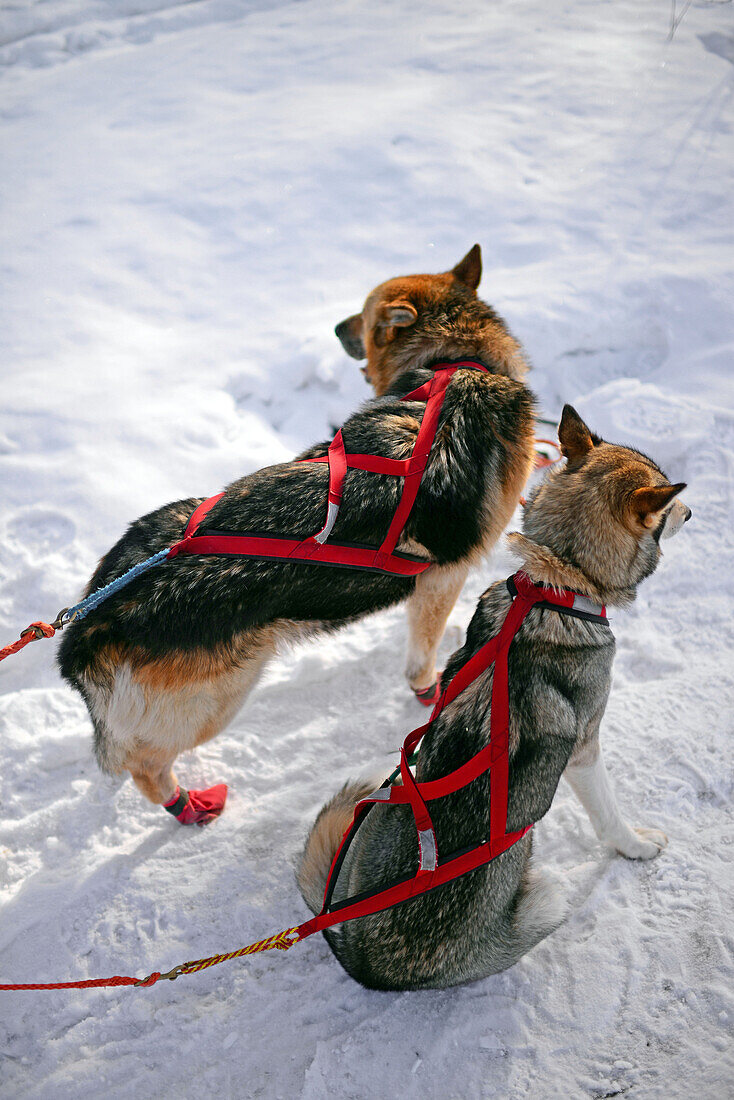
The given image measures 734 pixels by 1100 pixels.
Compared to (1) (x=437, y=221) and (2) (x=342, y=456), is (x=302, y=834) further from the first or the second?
(1) (x=437, y=221)

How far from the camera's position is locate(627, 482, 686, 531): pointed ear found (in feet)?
6.16

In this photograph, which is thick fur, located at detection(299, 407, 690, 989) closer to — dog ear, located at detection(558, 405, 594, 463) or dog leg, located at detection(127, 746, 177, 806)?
dog ear, located at detection(558, 405, 594, 463)

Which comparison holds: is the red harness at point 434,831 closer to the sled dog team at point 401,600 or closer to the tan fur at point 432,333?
the sled dog team at point 401,600

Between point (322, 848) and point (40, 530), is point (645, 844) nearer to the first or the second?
point (322, 848)

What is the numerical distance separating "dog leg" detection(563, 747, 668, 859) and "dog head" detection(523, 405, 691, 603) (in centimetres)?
69

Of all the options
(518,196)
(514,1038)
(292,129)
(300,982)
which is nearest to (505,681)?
(514,1038)

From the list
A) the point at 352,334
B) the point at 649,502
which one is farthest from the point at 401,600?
the point at 352,334

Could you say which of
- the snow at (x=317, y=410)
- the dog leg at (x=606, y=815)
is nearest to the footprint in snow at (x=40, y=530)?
the snow at (x=317, y=410)

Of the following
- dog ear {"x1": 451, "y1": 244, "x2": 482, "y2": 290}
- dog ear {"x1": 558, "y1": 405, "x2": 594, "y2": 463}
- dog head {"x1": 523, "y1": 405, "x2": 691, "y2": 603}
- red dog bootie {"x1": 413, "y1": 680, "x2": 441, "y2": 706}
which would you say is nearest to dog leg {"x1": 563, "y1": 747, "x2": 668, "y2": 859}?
dog head {"x1": 523, "y1": 405, "x2": 691, "y2": 603}

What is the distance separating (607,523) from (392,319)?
1.53m

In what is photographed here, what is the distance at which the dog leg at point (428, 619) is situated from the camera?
2.73 m

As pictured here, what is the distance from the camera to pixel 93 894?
2629 millimetres

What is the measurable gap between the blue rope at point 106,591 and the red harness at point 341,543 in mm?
68

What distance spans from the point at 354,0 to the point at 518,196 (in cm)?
494
